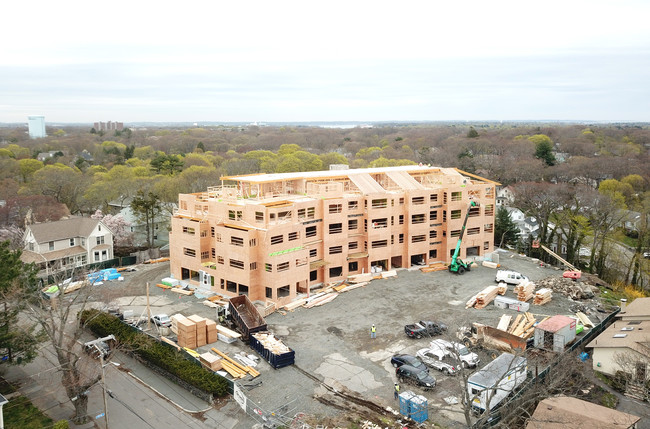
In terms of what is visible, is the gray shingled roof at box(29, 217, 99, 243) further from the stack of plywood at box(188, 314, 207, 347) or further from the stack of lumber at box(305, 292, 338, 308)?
the stack of lumber at box(305, 292, 338, 308)

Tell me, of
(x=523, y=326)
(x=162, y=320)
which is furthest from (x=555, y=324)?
(x=162, y=320)

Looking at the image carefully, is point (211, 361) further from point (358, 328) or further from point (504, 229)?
point (504, 229)

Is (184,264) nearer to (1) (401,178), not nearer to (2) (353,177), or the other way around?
(2) (353,177)

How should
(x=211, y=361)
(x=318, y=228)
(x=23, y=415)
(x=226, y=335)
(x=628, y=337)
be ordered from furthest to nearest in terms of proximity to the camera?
(x=318, y=228) → (x=226, y=335) → (x=628, y=337) → (x=211, y=361) → (x=23, y=415)

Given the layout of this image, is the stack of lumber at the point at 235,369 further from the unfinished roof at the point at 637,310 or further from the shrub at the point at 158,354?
the unfinished roof at the point at 637,310

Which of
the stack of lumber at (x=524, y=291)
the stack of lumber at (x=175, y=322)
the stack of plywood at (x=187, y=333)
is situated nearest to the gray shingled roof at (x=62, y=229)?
the stack of lumber at (x=175, y=322)

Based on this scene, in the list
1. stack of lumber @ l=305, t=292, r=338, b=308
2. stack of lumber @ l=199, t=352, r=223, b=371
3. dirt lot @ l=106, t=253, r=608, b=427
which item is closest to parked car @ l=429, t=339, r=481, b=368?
dirt lot @ l=106, t=253, r=608, b=427
